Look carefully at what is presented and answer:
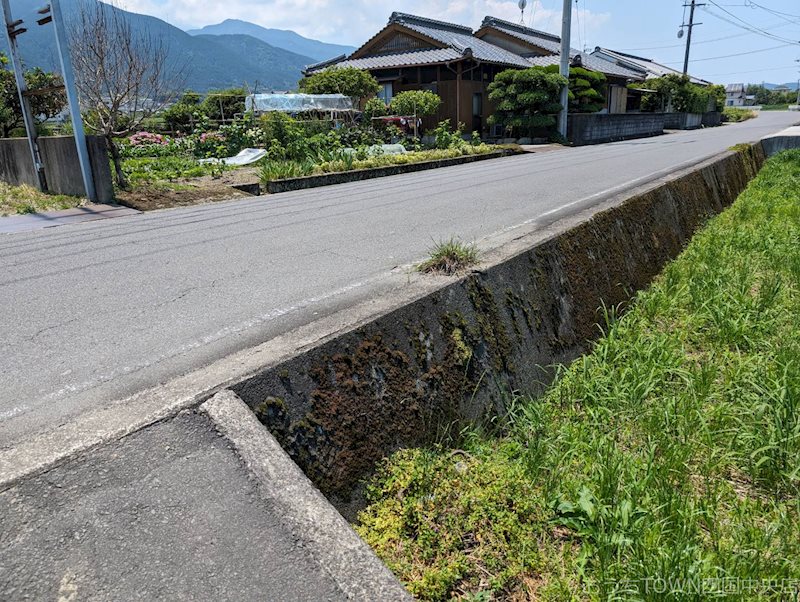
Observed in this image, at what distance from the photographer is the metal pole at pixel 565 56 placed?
2206 centimetres

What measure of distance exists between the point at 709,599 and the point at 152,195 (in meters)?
9.93

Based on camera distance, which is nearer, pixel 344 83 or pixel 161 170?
pixel 161 170

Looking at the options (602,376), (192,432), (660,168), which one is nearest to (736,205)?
(660,168)

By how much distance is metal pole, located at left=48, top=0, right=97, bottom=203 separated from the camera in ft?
28.2

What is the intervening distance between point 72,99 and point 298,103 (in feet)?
45.1

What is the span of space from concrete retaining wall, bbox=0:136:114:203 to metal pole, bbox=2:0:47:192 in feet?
0.31

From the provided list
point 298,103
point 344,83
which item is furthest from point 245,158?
point 344,83

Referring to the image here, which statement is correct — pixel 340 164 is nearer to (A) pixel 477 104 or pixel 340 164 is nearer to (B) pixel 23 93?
(B) pixel 23 93

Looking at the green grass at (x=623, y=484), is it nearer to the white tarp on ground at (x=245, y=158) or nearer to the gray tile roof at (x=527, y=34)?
the white tarp on ground at (x=245, y=158)

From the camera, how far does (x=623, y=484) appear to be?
2547 mm

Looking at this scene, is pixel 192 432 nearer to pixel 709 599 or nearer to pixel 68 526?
pixel 68 526

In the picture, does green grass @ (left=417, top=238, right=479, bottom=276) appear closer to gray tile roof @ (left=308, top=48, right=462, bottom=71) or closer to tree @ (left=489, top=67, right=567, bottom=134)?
tree @ (left=489, top=67, right=567, bottom=134)

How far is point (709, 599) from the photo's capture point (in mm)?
1876

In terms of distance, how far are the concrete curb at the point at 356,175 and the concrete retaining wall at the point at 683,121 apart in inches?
1035
